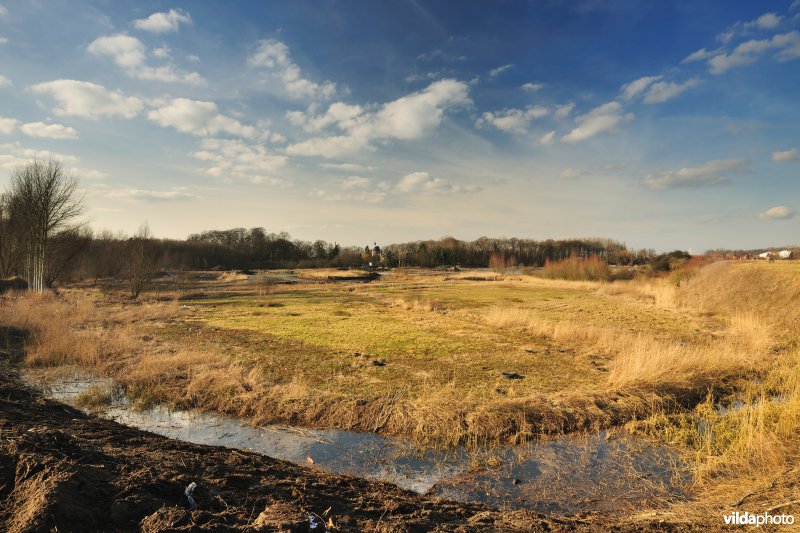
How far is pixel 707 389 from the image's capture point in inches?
466

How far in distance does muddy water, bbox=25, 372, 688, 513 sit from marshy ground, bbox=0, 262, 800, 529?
461 mm

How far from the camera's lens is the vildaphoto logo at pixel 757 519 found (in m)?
4.53

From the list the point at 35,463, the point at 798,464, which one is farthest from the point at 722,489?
the point at 35,463

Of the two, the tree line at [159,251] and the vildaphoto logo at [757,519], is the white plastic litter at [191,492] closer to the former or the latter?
the vildaphoto logo at [757,519]

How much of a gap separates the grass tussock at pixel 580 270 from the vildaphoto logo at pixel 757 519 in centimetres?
6116

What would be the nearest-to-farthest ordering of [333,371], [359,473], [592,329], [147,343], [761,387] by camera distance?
[359,473] → [761,387] → [333,371] → [147,343] → [592,329]

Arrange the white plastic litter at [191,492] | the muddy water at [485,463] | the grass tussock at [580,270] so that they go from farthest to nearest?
the grass tussock at [580,270], the muddy water at [485,463], the white plastic litter at [191,492]

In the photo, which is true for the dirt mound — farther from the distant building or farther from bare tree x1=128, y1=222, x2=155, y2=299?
the distant building

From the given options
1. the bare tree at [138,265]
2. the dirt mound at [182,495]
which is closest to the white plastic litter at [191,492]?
the dirt mound at [182,495]

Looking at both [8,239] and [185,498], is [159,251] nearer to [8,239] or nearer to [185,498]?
[8,239]

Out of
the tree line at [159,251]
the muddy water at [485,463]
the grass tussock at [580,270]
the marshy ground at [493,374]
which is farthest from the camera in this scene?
the grass tussock at [580,270]

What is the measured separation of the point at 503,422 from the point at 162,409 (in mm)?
8335

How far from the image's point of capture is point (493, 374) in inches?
516

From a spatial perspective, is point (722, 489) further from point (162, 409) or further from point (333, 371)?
point (162, 409)
